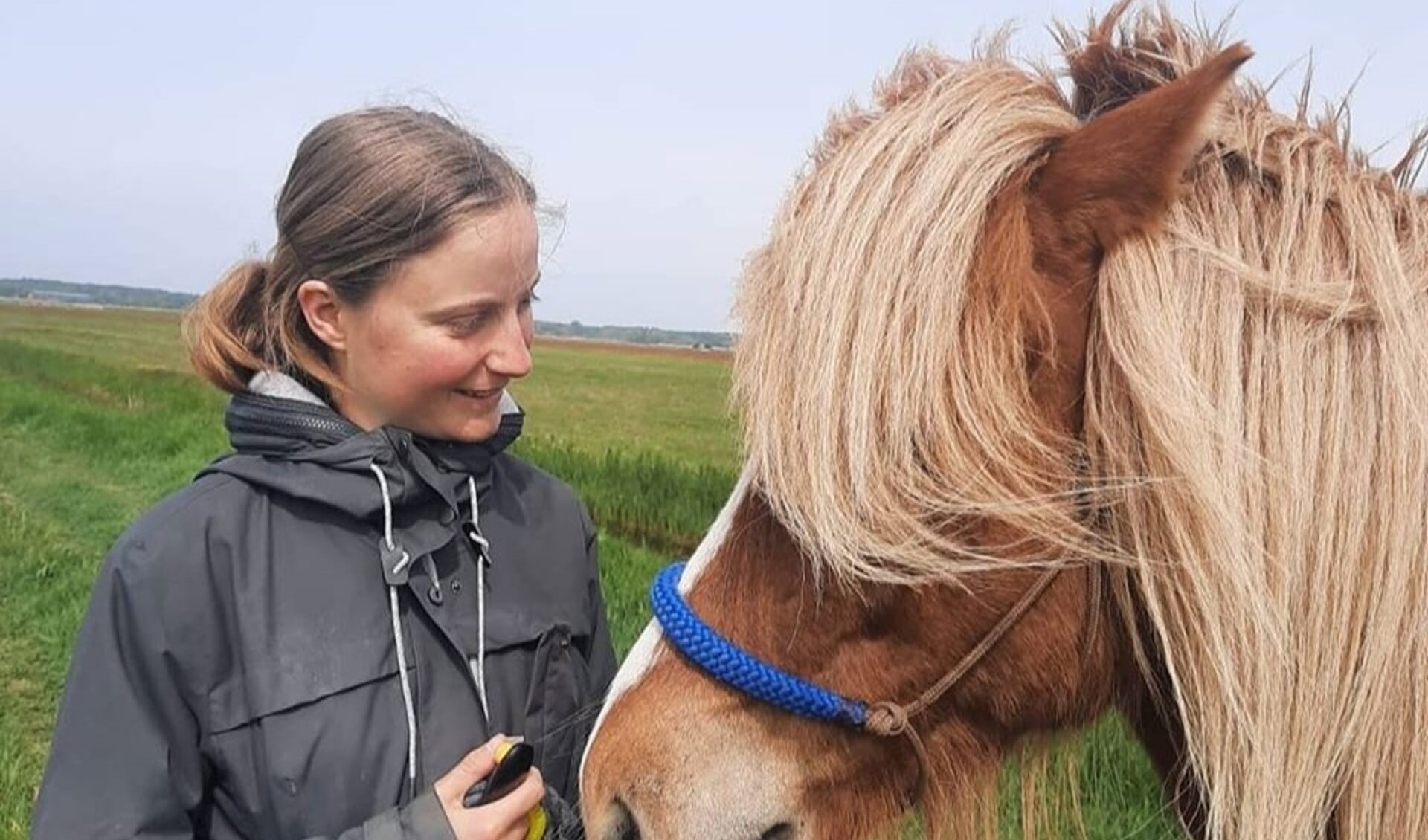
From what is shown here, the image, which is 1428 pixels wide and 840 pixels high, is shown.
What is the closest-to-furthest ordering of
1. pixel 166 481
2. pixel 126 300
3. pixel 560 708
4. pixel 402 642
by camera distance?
1. pixel 402 642
2. pixel 560 708
3. pixel 166 481
4. pixel 126 300

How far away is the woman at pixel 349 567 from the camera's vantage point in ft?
5.71

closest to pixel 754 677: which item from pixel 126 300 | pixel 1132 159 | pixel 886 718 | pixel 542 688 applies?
pixel 886 718

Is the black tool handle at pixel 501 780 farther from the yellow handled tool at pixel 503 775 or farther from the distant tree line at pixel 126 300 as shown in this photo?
the distant tree line at pixel 126 300

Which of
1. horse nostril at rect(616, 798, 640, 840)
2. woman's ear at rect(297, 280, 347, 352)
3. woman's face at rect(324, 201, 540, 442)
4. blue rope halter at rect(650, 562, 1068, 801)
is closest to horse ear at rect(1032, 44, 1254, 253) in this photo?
blue rope halter at rect(650, 562, 1068, 801)

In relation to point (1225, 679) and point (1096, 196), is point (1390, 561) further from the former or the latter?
point (1096, 196)

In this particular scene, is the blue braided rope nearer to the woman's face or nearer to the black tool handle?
the black tool handle

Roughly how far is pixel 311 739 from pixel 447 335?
2.30 ft

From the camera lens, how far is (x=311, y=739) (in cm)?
182

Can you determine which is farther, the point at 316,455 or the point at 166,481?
the point at 166,481

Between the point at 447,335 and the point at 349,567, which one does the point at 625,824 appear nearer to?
the point at 349,567

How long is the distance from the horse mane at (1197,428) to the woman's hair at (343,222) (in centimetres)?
64

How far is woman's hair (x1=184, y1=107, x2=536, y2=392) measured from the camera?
1939 mm

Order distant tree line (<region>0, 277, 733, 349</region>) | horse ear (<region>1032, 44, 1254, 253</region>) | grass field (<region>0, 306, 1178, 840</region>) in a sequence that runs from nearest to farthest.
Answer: horse ear (<region>1032, 44, 1254, 253</region>)
grass field (<region>0, 306, 1178, 840</region>)
distant tree line (<region>0, 277, 733, 349</region>)

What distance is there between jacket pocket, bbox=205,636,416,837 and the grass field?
0.73 metres
